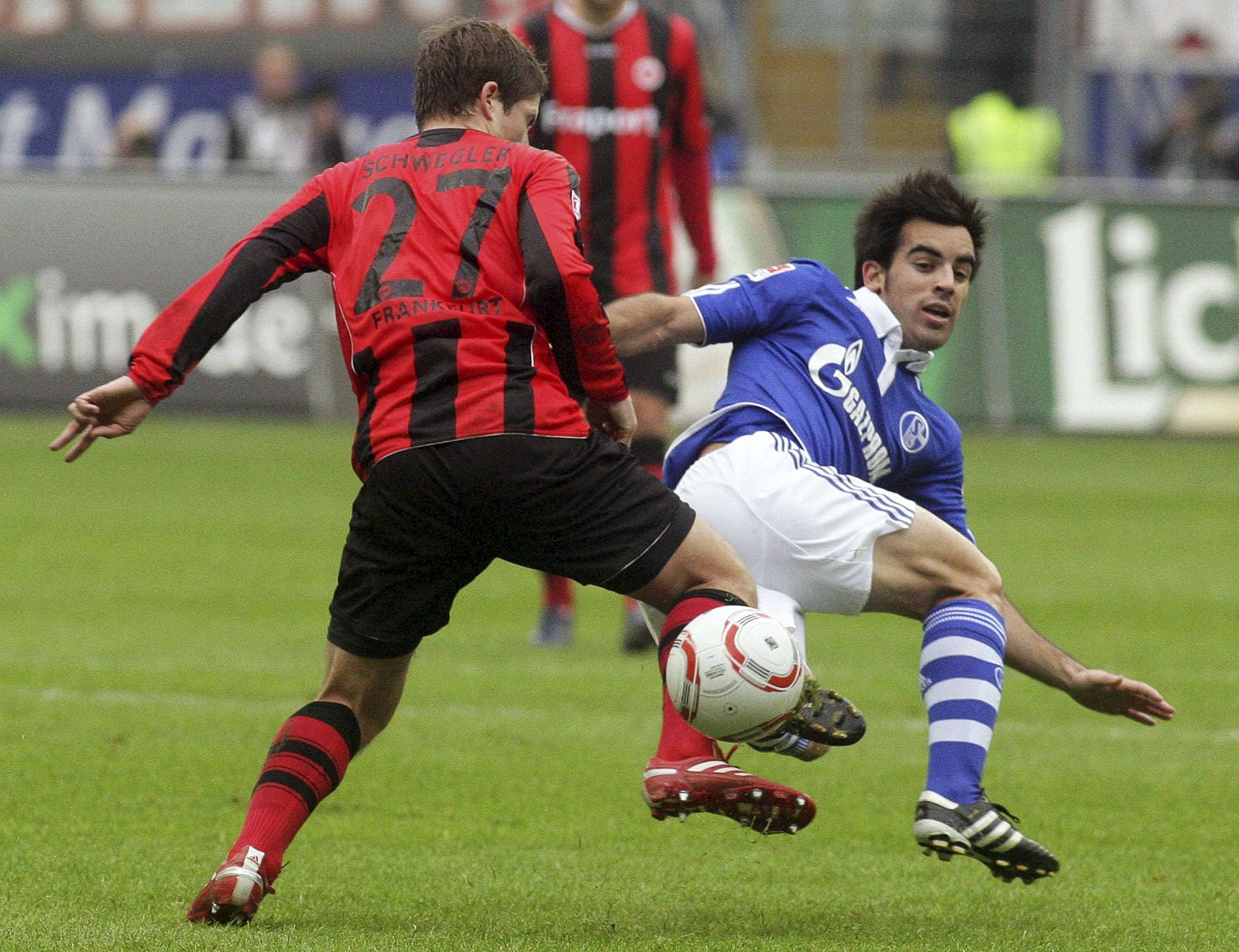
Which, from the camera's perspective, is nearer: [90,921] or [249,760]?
[90,921]

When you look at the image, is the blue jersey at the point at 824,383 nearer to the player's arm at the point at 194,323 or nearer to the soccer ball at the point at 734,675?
the soccer ball at the point at 734,675

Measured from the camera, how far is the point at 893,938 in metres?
4.20

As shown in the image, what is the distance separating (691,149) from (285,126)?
1217 cm

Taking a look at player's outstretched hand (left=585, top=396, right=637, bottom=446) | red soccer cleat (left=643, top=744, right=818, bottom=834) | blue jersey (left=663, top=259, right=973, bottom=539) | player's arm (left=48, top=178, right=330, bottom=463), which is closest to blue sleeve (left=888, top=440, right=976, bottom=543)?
blue jersey (left=663, top=259, right=973, bottom=539)

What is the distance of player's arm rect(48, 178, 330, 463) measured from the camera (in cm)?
413

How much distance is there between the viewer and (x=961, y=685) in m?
4.41

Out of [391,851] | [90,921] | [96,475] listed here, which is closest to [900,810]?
[391,851]

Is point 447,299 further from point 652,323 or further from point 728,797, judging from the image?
point 728,797

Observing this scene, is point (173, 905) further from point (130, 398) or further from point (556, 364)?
point (556, 364)

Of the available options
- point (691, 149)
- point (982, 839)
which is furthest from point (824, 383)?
point (691, 149)

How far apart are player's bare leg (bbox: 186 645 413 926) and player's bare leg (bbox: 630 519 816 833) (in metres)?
0.55

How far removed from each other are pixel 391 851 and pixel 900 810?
1.39 m

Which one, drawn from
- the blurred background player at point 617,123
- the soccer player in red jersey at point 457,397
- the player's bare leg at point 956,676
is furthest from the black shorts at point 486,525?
the blurred background player at point 617,123

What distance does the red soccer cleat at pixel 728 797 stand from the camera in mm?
4109
